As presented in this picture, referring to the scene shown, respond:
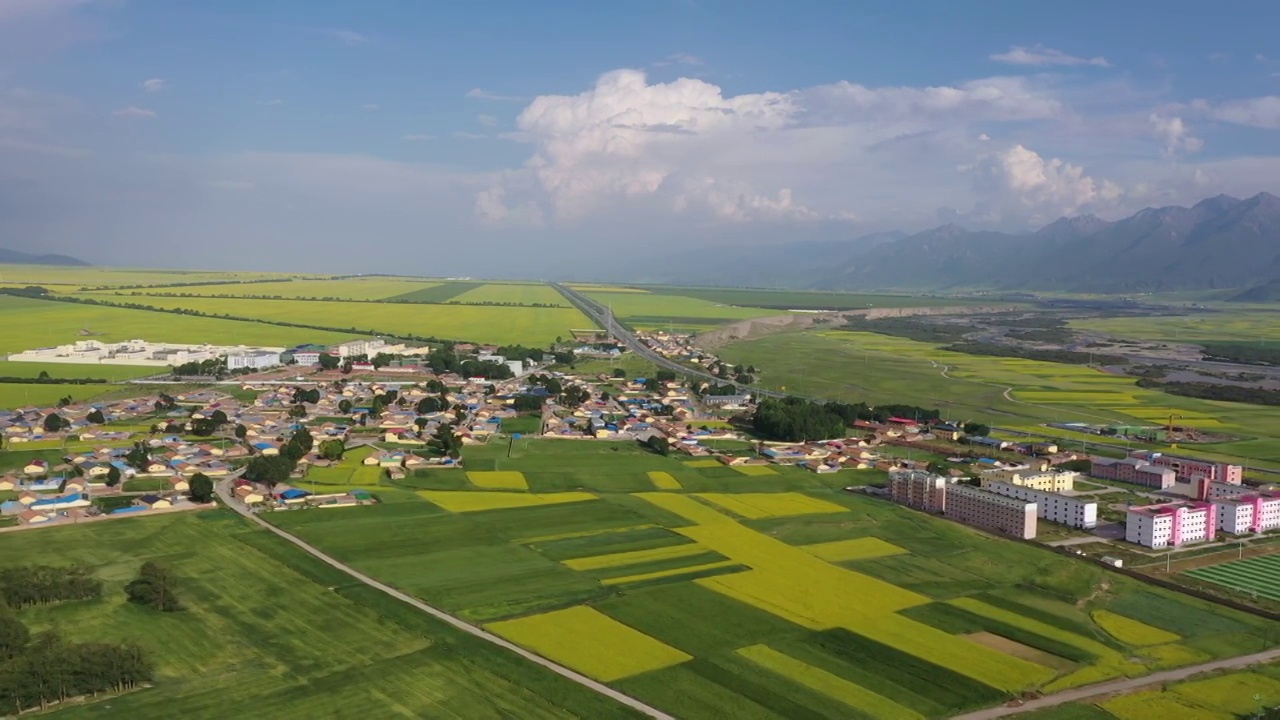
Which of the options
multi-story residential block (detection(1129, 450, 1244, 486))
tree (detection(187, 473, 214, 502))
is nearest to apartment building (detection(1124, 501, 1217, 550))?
multi-story residential block (detection(1129, 450, 1244, 486))

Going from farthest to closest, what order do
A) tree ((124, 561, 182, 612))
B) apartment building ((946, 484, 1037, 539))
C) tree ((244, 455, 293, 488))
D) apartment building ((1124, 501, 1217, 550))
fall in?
tree ((244, 455, 293, 488)), apartment building ((946, 484, 1037, 539)), apartment building ((1124, 501, 1217, 550)), tree ((124, 561, 182, 612))

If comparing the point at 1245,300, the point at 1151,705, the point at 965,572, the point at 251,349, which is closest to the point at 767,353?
the point at 251,349

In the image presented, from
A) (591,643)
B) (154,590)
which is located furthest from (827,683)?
(154,590)

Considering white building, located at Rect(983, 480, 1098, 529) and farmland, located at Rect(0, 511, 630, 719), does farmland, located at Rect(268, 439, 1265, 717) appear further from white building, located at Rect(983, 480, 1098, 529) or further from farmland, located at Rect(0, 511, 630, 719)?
white building, located at Rect(983, 480, 1098, 529)

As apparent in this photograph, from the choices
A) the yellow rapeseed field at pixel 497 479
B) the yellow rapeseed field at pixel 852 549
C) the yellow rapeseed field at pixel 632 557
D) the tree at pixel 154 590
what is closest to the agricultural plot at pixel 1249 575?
the yellow rapeseed field at pixel 852 549

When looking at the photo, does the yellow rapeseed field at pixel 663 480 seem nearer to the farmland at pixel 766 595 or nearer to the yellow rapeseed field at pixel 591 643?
the farmland at pixel 766 595

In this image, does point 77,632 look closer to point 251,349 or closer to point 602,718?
point 602,718
